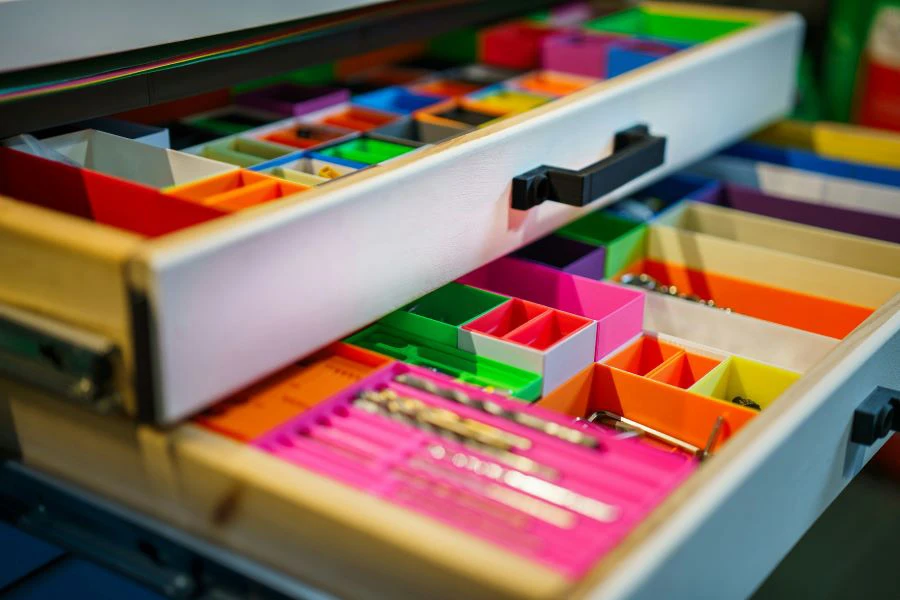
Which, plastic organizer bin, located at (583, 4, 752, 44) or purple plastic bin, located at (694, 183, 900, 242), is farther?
plastic organizer bin, located at (583, 4, 752, 44)

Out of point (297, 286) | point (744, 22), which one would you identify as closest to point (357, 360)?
point (297, 286)

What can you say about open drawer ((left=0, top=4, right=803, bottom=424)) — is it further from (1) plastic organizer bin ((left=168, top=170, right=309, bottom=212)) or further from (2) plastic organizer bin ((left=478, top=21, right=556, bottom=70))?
(2) plastic organizer bin ((left=478, top=21, right=556, bottom=70))

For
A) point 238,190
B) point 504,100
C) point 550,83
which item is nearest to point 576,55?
point 550,83

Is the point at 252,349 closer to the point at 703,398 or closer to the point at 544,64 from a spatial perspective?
the point at 703,398

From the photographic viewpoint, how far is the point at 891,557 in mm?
1161

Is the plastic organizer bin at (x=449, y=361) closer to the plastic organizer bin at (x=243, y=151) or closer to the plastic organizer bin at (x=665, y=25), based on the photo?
the plastic organizer bin at (x=243, y=151)

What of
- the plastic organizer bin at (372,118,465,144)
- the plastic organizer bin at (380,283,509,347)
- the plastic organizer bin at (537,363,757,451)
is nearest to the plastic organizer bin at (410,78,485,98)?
the plastic organizer bin at (372,118,465,144)

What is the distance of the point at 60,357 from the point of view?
2.42ft

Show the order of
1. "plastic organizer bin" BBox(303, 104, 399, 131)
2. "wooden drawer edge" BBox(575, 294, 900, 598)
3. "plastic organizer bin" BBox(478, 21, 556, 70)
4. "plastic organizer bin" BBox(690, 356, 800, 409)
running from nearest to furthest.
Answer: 1. "wooden drawer edge" BBox(575, 294, 900, 598)
2. "plastic organizer bin" BBox(690, 356, 800, 409)
3. "plastic organizer bin" BBox(303, 104, 399, 131)
4. "plastic organizer bin" BBox(478, 21, 556, 70)

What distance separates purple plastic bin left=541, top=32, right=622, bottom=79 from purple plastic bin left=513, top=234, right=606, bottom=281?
0.31 meters

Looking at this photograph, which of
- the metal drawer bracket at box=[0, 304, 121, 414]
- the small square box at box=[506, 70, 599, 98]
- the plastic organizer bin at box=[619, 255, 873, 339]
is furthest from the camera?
the small square box at box=[506, 70, 599, 98]

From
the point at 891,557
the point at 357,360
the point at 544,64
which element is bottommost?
the point at 891,557

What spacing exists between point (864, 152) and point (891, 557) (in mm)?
656

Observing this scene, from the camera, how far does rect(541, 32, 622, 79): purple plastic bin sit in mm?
Answer: 1458
